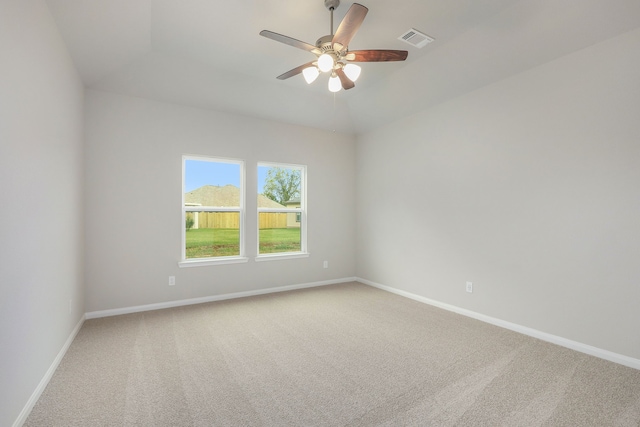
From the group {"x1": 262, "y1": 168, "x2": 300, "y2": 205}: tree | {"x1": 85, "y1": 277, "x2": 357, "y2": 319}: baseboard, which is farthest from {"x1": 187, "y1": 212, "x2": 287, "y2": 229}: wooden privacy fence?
{"x1": 85, "y1": 277, "x2": 357, "y2": 319}: baseboard

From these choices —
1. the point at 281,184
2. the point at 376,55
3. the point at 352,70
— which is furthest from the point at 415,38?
the point at 281,184

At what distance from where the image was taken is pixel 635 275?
247cm

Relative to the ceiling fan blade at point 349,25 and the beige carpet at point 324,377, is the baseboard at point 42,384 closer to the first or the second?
the beige carpet at point 324,377

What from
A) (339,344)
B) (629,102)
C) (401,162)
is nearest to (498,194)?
(629,102)

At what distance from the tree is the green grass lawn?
0.55m

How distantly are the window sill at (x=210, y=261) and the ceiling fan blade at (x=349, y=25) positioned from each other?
126 inches

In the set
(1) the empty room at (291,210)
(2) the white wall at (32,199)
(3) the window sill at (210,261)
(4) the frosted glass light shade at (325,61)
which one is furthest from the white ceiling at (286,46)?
(3) the window sill at (210,261)

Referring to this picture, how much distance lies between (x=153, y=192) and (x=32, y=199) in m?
1.94

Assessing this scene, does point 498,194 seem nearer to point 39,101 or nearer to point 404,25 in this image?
point 404,25

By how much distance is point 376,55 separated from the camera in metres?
2.48

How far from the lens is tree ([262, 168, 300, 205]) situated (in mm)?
4898

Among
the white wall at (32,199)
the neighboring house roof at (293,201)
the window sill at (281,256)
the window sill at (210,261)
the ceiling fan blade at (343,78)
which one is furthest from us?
the neighboring house roof at (293,201)

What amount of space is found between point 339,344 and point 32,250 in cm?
251

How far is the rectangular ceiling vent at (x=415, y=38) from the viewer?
293 cm
